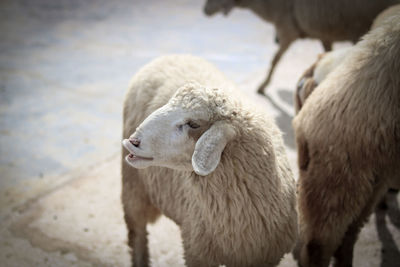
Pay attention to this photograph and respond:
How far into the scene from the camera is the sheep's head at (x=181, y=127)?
61.1 inches

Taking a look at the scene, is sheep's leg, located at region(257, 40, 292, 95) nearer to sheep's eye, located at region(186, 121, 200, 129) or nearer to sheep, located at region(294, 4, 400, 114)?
sheep, located at region(294, 4, 400, 114)

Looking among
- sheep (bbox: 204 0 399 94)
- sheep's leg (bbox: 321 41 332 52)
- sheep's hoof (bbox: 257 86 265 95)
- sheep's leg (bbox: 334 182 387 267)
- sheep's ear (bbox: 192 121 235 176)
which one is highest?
sheep (bbox: 204 0 399 94)

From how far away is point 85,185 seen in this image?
3.22 m

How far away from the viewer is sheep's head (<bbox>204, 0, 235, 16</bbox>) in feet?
16.2

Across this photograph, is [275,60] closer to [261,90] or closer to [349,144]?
[261,90]

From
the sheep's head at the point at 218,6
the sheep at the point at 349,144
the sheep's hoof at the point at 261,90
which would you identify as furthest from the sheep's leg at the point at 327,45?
the sheep at the point at 349,144

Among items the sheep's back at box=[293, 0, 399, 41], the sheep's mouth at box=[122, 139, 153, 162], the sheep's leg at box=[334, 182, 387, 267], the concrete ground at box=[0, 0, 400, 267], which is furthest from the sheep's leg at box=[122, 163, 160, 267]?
the sheep's back at box=[293, 0, 399, 41]

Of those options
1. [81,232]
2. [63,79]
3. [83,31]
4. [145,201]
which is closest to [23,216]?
[81,232]

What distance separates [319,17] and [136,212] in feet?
10.9

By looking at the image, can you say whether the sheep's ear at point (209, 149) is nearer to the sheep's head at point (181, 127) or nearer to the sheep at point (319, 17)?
the sheep's head at point (181, 127)

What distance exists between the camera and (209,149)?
1470 millimetres

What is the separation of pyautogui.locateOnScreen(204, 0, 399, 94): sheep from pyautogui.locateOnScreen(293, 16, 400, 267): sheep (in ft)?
7.78

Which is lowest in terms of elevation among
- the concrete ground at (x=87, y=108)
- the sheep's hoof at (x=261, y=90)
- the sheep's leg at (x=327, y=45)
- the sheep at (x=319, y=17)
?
the concrete ground at (x=87, y=108)

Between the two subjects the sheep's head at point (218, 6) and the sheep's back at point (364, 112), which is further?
the sheep's head at point (218, 6)
